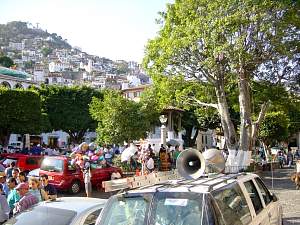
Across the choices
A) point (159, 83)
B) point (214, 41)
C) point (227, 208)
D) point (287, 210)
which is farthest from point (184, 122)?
point (227, 208)

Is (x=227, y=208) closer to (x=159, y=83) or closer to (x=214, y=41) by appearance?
(x=214, y=41)

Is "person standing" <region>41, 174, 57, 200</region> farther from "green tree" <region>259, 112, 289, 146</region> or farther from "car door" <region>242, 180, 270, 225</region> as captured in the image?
"green tree" <region>259, 112, 289, 146</region>

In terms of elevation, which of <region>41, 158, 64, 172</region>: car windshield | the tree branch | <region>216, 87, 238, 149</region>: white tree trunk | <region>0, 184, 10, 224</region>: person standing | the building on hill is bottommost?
<region>0, 184, 10, 224</region>: person standing

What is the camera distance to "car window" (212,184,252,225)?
498 cm

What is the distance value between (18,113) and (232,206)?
117 feet

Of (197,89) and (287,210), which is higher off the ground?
(197,89)

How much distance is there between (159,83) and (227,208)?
67.0ft

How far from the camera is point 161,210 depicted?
4961 millimetres

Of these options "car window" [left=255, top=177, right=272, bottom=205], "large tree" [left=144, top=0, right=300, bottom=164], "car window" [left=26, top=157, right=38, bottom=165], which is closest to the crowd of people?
"car window" [left=255, top=177, right=272, bottom=205]

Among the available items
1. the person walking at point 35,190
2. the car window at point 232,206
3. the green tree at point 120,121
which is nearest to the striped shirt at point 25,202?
the person walking at point 35,190

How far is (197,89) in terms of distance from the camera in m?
27.0

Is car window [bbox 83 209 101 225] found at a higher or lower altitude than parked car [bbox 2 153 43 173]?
lower

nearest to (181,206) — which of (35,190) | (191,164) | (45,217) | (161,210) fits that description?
(161,210)

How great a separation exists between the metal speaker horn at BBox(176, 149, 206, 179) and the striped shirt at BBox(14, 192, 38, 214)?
2670 mm
